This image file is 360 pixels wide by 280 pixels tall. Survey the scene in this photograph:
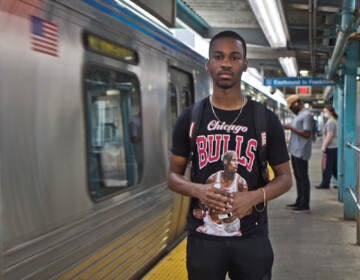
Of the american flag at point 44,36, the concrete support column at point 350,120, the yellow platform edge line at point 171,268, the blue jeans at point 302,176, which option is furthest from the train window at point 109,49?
the concrete support column at point 350,120

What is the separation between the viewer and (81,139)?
2791 mm

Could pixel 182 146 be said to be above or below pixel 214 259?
above

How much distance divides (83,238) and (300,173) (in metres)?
4.84

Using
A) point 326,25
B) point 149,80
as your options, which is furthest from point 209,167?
point 326,25

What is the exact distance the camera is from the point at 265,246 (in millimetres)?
2072

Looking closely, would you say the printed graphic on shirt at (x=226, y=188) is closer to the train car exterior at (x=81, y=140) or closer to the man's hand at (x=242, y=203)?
the man's hand at (x=242, y=203)

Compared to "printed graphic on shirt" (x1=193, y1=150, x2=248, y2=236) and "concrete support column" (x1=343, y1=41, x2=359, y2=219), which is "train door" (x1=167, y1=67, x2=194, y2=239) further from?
"printed graphic on shirt" (x1=193, y1=150, x2=248, y2=236)

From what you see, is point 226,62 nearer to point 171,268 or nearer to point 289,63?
point 171,268

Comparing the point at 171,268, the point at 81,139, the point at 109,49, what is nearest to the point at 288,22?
the point at 171,268

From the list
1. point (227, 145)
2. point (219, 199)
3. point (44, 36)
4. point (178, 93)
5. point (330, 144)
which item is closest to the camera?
point (219, 199)

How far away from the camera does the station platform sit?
4434 mm

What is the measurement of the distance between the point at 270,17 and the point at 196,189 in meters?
5.56

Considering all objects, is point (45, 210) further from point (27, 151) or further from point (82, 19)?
point (82, 19)

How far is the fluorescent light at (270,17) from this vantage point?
6354 millimetres
